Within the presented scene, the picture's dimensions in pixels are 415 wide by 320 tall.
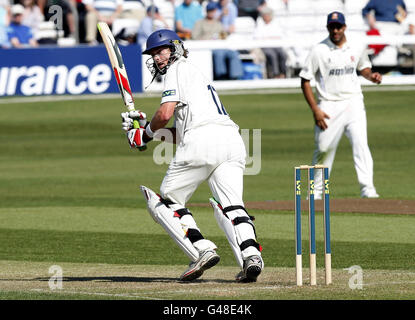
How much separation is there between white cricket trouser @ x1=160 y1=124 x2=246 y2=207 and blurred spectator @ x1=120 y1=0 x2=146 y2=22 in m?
17.6

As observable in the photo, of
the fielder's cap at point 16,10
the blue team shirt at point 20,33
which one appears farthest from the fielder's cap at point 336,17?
the fielder's cap at point 16,10

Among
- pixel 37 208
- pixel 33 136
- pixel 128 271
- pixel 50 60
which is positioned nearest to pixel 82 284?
pixel 128 271

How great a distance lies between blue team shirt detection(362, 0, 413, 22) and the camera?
24.6 meters

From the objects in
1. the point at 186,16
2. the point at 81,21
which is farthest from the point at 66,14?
the point at 186,16

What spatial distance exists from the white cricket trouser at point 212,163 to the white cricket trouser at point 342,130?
5193 mm

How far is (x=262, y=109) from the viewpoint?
22938 millimetres

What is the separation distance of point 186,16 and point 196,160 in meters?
17.2

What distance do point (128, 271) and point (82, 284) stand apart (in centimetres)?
88

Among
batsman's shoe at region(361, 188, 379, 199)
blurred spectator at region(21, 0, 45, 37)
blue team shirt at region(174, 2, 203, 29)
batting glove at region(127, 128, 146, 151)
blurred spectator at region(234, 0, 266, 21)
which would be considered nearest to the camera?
batting glove at region(127, 128, 146, 151)

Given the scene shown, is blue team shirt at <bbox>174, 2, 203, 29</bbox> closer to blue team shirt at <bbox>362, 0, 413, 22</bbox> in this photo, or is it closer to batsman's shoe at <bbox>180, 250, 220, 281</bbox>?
blue team shirt at <bbox>362, 0, 413, 22</bbox>

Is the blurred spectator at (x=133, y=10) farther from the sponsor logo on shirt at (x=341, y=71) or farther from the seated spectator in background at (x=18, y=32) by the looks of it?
the sponsor logo on shirt at (x=341, y=71)

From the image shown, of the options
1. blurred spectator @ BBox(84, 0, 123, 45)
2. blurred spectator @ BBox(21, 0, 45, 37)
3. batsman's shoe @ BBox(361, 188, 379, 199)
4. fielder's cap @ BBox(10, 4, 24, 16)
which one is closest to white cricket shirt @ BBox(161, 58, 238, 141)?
batsman's shoe @ BBox(361, 188, 379, 199)
